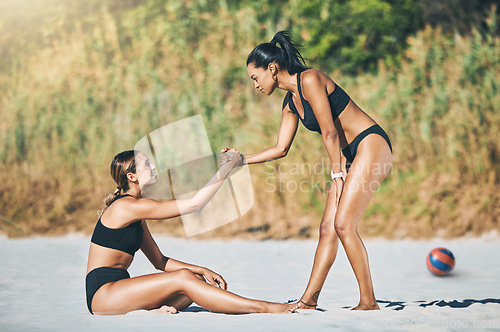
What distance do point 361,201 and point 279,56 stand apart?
3.82 feet

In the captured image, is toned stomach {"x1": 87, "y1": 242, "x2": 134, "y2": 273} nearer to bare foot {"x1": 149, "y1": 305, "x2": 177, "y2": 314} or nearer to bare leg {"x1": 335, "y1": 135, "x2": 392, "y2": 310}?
bare foot {"x1": 149, "y1": 305, "x2": 177, "y2": 314}

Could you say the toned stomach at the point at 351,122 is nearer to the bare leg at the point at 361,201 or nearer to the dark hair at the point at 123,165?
the bare leg at the point at 361,201

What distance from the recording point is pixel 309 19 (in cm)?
1380

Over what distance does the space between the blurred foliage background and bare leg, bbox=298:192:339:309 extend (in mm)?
4151

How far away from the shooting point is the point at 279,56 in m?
4.10

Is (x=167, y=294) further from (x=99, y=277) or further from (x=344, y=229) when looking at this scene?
(x=344, y=229)

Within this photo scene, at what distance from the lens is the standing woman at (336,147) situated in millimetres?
3824

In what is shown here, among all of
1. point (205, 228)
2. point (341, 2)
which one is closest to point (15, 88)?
point (205, 228)

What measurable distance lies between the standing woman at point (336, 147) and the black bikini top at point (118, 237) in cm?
122

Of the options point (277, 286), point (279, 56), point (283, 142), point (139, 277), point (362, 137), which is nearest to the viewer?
point (139, 277)

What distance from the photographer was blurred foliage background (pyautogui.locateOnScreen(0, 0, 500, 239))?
854cm

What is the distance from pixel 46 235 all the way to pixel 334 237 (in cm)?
587

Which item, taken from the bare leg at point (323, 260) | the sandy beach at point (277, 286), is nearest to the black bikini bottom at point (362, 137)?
the bare leg at point (323, 260)

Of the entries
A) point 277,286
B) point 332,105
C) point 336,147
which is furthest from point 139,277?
point 277,286
